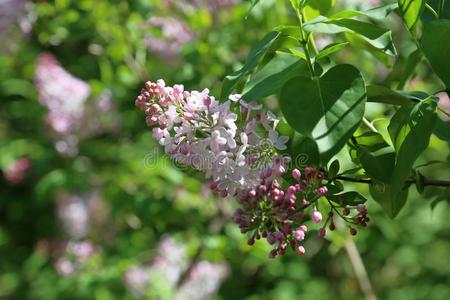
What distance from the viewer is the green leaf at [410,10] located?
0.96 meters

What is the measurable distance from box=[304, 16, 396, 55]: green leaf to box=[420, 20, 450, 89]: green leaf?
6 cm

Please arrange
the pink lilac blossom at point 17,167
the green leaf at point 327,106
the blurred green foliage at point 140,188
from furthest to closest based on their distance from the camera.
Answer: the pink lilac blossom at point 17,167, the blurred green foliage at point 140,188, the green leaf at point 327,106

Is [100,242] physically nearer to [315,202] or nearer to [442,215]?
[442,215]

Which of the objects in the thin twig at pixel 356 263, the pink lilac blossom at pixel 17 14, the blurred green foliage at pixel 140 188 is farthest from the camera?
the pink lilac blossom at pixel 17 14

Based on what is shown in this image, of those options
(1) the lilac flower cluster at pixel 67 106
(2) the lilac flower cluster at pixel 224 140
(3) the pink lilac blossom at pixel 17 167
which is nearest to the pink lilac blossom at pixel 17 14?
(1) the lilac flower cluster at pixel 67 106

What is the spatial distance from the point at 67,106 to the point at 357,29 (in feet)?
7.80

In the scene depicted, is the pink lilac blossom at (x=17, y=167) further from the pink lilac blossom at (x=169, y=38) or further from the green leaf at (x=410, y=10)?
the green leaf at (x=410, y=10)

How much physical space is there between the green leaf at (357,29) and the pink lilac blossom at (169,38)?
5.95 ft

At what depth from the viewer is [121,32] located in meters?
2.61

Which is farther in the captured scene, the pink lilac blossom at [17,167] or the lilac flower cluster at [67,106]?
the pink lilac blossom at [17,167]

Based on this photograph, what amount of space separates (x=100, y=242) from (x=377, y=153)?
2704mm

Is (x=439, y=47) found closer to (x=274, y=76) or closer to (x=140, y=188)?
(x=274, y=76)

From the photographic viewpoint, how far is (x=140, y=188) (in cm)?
262

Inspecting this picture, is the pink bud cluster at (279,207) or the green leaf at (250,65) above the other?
the green leaf at (250,65)
